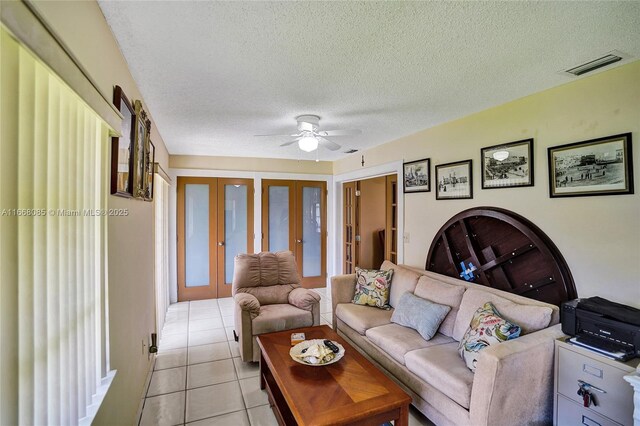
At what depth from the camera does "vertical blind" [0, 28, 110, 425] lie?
2.64 feet

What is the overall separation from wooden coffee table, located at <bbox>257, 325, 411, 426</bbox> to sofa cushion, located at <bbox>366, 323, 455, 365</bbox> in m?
0.38

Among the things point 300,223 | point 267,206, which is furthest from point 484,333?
point 267,206

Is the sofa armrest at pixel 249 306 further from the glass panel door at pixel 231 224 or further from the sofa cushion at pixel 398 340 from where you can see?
the glass panel door at pixel 231 224

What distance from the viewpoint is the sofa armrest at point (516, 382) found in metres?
1.68

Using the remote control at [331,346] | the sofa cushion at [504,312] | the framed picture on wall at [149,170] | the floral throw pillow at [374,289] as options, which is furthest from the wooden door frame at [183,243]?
the sofa cushion at [504,312]

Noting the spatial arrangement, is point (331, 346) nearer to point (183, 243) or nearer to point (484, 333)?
point (484, 333)

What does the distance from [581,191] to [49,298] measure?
2.96 m

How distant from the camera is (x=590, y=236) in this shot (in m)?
2.07

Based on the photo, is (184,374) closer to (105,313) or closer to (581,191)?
(105,313)

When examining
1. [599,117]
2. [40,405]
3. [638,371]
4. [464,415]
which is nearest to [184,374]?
[40,405]

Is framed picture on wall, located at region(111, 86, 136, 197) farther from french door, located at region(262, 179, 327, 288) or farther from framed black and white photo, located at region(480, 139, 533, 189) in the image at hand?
french door, located at region(262, 179, 327, 288)

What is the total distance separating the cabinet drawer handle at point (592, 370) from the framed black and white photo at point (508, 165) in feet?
4.31

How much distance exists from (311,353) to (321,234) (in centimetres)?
380

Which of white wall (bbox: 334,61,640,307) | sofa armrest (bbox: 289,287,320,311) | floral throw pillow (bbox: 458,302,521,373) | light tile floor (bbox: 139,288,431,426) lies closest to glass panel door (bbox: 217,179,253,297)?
light tile floor (bbox: 139,288,431,426)
